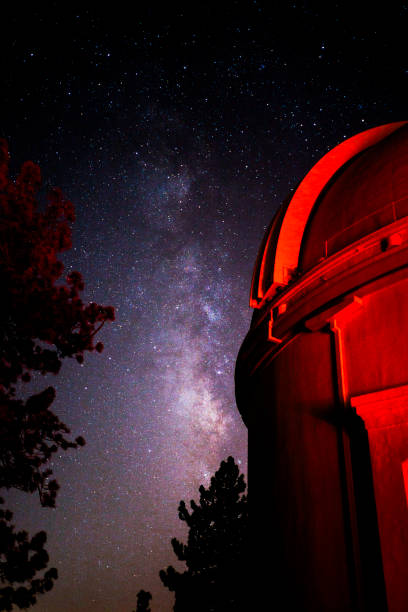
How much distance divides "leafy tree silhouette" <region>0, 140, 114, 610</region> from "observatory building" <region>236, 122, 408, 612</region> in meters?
2.97

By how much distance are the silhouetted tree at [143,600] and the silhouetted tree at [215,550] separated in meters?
2.38

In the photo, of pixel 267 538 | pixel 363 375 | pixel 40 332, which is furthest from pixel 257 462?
pixel 40 332

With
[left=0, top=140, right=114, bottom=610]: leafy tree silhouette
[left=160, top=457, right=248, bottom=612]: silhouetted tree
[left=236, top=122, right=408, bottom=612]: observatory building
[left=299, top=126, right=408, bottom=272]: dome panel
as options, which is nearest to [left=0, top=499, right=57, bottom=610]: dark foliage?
[left=0, top=140, right=114, bottom=610]: leafy tree silhouette

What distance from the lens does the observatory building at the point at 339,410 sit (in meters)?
4.63

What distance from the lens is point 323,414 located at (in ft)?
18.4

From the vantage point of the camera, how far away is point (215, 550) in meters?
16.5

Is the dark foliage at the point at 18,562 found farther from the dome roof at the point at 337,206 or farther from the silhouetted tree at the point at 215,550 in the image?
the silhouetted tree at the point at 215,550

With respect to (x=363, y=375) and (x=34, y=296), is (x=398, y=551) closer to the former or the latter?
(x=363, y=375)

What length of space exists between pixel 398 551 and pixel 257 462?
9.18 ft

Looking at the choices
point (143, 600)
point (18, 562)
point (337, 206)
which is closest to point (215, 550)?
point (143, 600)

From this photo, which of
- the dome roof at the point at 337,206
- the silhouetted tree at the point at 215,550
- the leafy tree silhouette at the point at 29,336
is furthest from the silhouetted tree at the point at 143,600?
the dome roof at the point at 337,206

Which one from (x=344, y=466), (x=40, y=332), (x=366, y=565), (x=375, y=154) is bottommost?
(x=366, y=565)

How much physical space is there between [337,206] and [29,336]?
5.38 metres

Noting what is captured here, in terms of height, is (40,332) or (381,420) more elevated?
(40,332)
